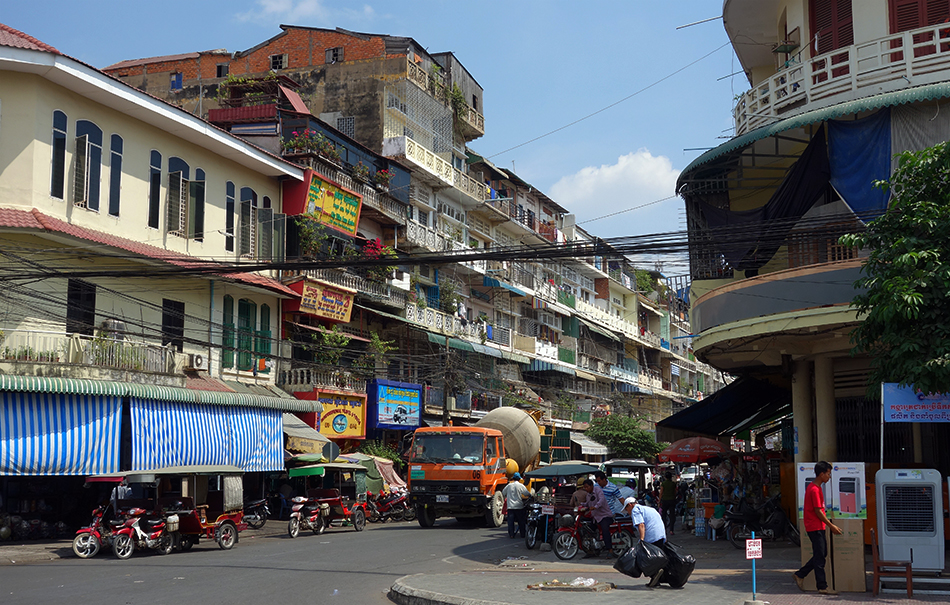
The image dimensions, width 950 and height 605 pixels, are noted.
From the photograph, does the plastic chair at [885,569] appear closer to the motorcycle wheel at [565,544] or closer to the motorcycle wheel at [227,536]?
the motorcycle wheel at [565,544]

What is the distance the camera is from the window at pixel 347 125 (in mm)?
43812

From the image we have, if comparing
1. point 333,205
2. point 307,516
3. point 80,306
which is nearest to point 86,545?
point 307,516

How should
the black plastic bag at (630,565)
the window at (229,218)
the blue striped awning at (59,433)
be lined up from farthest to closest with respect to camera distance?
the window at (229,218) → the blue striped awning at (59,433) → the black plastic bag at (630,565)

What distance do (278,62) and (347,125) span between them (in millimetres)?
5257

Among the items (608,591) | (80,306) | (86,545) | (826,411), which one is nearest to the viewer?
(608,591)

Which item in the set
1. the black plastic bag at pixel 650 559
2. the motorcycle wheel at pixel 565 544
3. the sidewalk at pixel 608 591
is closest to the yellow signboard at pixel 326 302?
the motorcycle wheel at pixel 565 544

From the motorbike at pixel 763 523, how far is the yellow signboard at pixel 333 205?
20.2 m

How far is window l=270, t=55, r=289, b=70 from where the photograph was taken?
45594 mm

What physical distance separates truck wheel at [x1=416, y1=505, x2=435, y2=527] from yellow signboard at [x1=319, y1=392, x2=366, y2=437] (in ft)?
27.9

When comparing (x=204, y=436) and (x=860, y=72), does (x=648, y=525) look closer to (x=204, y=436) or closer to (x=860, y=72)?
(x=860, y=72)

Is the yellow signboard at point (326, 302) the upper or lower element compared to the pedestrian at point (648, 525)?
upper

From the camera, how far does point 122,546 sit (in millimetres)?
18297

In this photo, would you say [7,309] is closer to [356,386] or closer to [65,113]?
[65,113]

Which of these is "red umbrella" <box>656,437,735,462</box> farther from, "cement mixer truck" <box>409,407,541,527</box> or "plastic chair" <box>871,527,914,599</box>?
"plastic chair" <box>871,527,914,599</box>
